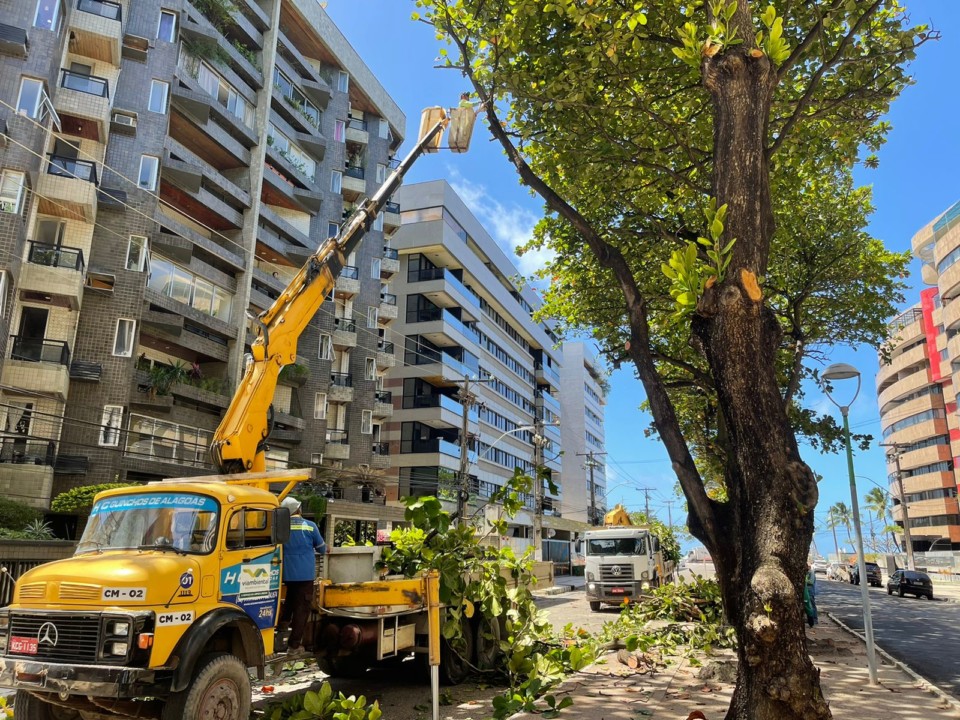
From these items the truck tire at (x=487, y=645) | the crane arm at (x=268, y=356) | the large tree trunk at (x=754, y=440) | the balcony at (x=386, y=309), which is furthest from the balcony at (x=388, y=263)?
the large tree trunk at (x=754, y=440)

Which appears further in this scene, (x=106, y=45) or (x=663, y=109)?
(x=106, y=45)

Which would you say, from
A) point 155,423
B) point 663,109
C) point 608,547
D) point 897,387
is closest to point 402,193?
point 155,423

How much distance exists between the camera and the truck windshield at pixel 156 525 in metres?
6.66

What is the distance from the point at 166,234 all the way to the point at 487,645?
23414 mm

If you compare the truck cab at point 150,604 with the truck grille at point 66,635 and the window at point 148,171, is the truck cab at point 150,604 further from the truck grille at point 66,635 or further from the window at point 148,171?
the window at point 148,171

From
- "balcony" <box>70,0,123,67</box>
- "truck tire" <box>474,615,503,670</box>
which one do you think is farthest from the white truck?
"balcony" <box>70,0,123,67</box>

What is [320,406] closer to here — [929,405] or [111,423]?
[111,423]

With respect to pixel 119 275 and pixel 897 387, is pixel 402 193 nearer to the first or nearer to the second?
pixel 119 275

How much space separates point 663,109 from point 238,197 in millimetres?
25127

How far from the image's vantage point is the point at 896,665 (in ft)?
35.9

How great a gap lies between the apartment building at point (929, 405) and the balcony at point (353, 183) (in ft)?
167

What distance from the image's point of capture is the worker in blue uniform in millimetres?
7691

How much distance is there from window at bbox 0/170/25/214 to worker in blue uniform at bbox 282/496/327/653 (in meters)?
19.1

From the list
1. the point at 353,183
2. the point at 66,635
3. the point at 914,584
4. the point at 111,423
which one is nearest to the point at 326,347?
the point at 353,183
